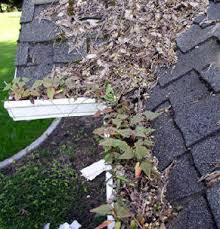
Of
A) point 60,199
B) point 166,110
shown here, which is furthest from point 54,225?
point 166,110

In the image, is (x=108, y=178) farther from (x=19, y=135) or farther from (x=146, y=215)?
(x=19, y=135)

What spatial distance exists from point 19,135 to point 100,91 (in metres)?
4.44

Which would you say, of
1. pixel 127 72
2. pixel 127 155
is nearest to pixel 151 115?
pixel 127 155

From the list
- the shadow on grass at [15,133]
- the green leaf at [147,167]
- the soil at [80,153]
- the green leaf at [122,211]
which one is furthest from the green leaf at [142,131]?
the shadow on grass at [15,133]

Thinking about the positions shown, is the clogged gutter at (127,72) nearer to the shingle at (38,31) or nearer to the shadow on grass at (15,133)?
the shingle at (38,31)

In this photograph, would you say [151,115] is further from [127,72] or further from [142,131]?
[127,72]

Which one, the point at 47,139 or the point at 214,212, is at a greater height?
the point at 47,139

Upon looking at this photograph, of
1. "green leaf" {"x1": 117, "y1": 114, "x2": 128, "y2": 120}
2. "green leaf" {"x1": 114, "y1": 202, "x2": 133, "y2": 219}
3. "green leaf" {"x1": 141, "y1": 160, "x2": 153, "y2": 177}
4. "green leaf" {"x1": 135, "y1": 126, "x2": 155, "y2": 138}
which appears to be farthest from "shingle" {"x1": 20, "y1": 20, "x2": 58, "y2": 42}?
"green leaf" {"x1": 114, "y1": 202, "x2": 133, "y2": 219}

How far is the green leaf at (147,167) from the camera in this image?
1867 mm

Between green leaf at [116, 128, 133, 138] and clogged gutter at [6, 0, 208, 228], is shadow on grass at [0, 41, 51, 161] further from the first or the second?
green leaf at [116, 128, 133, 138]

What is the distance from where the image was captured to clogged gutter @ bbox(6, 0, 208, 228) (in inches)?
71.2

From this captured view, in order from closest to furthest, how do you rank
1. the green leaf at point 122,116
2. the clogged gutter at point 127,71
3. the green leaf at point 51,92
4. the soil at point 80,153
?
the clogged gutter at point 127,71, the green leaf at point 122,116, the green leaf at point 51,92, the soil at point 80,153

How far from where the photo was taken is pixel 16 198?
5234 millimetres

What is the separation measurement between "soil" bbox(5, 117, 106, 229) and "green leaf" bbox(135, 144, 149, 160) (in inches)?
117
